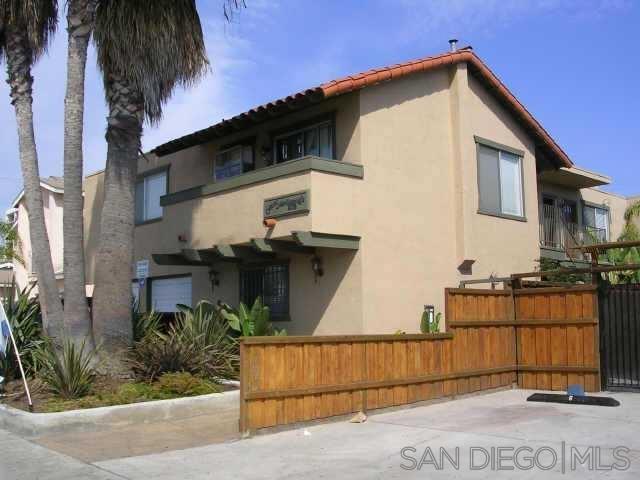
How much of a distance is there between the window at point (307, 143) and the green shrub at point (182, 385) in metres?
5.50

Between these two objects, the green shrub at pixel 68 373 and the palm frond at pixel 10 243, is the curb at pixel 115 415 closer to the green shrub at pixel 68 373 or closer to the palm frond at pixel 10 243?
the green shrub at pixel 68 373

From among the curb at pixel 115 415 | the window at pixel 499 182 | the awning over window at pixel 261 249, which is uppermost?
the window at pixel 499 182

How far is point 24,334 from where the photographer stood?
42.0ft

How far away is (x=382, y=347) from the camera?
35.0ft

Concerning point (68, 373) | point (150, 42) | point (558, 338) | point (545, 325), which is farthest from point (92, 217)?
point (558, 338)

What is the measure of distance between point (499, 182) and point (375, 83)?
4.78 metres

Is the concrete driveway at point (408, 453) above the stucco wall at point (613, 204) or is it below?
below

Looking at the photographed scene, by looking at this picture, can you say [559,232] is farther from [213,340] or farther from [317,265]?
[213,340]

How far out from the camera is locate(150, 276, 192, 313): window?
17.9 metres

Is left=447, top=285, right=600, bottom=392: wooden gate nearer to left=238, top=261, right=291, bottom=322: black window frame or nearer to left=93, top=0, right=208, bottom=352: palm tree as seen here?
left=238, top=261, right=291, bottom=322: black window frame

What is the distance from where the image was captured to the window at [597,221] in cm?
2303

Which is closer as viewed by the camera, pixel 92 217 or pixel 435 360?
pixel 435 360

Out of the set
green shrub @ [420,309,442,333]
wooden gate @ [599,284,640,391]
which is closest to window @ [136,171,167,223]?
green shrub @ [420,309,442,333]

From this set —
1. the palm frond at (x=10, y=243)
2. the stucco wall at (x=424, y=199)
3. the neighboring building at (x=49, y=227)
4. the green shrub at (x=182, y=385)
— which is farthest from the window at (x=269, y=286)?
the palm frond at (x=10, y=243)
